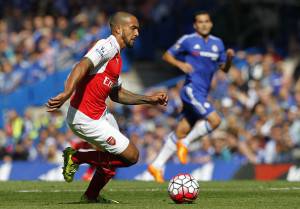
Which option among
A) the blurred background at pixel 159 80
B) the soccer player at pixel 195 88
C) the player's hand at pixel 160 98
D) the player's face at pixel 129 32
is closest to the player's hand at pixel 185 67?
the soccer player at pixel 195 88

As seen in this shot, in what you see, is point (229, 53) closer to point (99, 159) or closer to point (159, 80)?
point (99, 159)

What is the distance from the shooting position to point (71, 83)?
10633mm

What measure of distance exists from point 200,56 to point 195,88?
56 cm

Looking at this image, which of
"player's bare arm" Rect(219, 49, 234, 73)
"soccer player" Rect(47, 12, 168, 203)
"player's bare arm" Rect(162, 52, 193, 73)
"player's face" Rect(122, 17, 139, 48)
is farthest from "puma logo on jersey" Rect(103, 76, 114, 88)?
"player's bare arm" Rect(219, 49, 234, 73)

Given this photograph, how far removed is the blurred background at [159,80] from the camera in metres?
20.9

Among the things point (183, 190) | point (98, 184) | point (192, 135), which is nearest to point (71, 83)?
point (98, 184)

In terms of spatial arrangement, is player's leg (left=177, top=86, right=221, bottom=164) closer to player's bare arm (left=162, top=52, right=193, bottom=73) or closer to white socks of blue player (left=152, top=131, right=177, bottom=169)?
white socks of blue player (left=152, top=131, right=177, bottom=169)

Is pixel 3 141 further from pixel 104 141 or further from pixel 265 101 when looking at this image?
pixel 104 141

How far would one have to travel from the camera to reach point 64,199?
12.4 m

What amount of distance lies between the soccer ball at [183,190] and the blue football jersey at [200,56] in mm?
5251

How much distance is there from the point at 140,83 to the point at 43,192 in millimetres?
14191

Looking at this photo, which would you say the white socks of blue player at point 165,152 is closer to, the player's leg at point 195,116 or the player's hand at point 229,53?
the player's leg at point 195,116

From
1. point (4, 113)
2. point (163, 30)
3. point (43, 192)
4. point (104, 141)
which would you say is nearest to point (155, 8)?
point (163, 30)

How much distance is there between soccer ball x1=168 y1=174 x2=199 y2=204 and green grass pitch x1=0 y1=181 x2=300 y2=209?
0.10m
